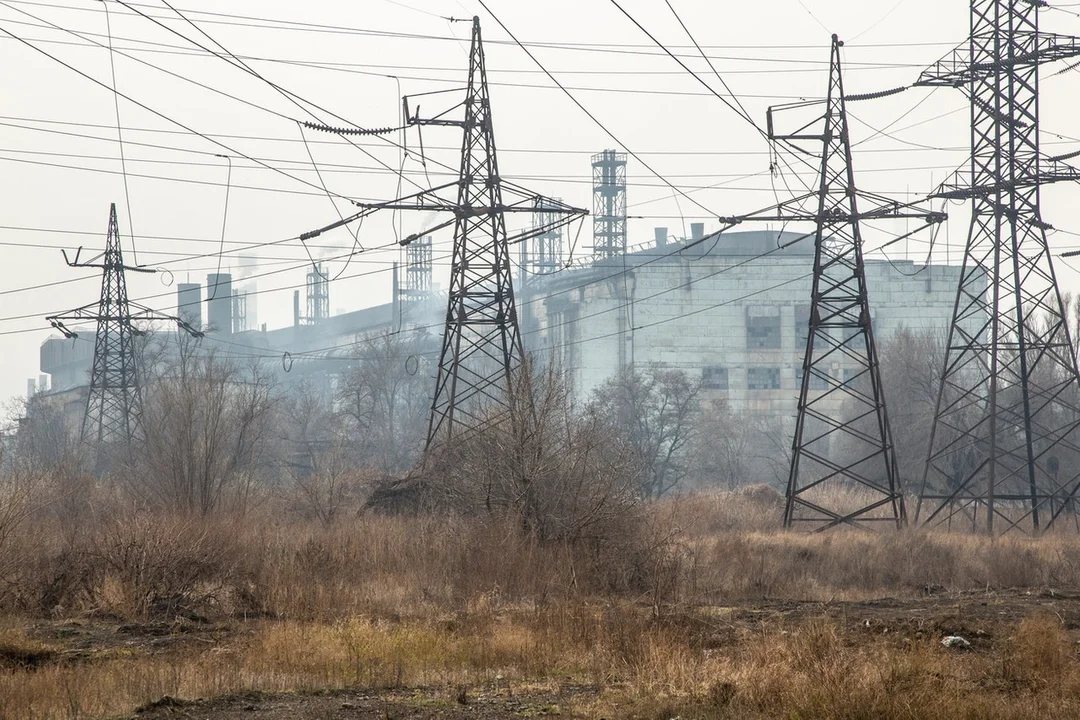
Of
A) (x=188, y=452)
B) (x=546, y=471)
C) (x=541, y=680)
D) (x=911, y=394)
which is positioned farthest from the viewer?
(x=911, y=394)

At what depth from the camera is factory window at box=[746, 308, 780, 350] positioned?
80500 millimetres

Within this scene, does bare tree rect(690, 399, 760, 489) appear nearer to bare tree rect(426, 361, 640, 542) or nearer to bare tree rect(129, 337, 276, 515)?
bare tree rect(129, 337, 276, 515)

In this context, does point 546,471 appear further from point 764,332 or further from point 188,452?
point 764,332

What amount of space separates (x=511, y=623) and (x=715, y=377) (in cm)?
6738

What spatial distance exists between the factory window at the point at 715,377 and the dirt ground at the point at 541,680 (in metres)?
58.0

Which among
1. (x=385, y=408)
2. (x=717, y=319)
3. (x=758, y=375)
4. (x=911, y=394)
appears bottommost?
(x=385, y=408)

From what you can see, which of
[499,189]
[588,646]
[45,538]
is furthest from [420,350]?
[588,646]

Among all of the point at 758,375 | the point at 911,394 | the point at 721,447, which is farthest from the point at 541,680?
the point at 758,375

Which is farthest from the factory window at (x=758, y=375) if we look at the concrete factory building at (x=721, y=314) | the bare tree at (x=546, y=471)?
the bare tree at (x=546, y=471)

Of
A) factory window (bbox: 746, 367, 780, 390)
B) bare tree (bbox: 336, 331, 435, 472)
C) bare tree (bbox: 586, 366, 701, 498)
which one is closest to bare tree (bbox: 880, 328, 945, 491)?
bare tree (bbox: 586, 366, 701, 498)

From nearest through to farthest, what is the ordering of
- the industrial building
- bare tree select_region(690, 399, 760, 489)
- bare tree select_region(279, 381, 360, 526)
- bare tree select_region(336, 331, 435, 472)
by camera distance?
bare tree select_region(279, 381, 360, 526)
bare tree select_region(690, 399, 760, 489)
bare tree select_region(336, 331, 435, 472)
the industrial building

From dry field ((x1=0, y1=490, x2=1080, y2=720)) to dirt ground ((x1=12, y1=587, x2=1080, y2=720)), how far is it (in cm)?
5

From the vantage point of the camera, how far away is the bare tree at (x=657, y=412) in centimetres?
6178

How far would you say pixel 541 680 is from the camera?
449 inches
